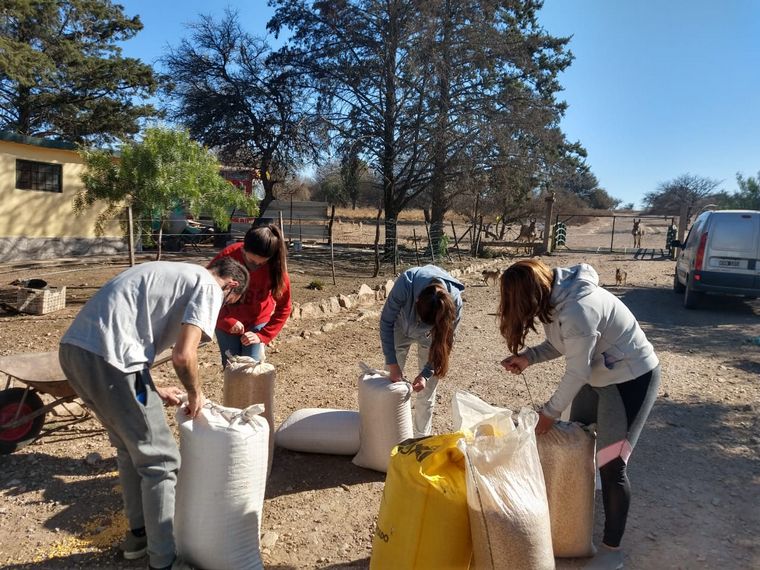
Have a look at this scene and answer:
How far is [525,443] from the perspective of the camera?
225cm

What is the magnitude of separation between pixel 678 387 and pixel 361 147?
1322cm

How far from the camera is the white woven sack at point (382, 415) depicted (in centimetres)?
343

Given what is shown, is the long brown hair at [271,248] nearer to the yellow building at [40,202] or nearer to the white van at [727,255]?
the white van at [727,255]

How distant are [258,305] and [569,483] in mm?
2081

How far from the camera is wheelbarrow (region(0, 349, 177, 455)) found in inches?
136

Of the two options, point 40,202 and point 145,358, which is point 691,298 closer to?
point 145,358

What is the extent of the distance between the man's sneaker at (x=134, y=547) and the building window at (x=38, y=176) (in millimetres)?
14502

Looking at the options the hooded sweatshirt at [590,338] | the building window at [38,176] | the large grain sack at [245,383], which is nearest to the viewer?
the hooded sweatshirt at [590,338]

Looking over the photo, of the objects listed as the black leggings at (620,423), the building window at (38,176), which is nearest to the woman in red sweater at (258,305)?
the black leggings at (620,423)

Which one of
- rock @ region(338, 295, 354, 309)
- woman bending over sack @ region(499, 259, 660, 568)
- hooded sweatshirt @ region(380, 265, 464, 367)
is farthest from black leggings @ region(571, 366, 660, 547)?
rock @ region(338, 295, 354, 309)

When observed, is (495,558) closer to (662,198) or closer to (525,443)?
(525,443)

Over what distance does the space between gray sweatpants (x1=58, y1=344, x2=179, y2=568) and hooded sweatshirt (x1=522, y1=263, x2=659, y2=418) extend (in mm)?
1638

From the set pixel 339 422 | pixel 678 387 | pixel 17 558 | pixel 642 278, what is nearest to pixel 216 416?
pixel 17 558

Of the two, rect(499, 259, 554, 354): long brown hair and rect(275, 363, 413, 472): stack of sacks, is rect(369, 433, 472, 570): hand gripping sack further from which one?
rect(275, 363, 413, 472): stack of sacks
